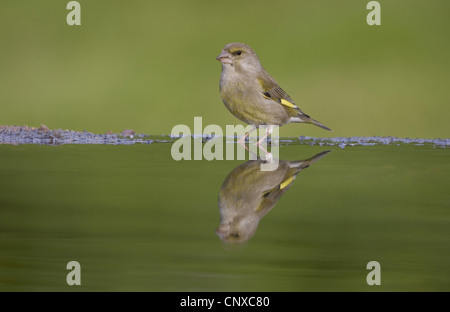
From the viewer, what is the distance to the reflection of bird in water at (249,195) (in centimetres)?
239

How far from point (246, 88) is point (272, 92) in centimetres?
38

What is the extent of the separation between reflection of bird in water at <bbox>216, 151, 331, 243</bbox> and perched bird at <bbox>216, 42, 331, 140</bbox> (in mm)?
1805

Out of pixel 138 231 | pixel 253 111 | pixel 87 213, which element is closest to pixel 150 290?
pixel 138 231

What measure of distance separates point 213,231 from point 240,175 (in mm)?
1210

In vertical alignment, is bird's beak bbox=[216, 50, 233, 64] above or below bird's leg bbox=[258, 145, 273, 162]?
above

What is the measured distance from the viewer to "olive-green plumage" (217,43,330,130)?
5.85m

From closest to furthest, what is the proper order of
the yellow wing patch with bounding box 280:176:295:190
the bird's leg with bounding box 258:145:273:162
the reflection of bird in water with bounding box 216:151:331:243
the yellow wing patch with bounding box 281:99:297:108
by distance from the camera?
1. the reflection of bird in water with bounding box 216:151:331:243
2. the yellow wing patch with bounding box 280:176:295:190
3. the bird's leg with bounding box 258:145:273:162
4. the yellow wing patch with bounding box 281:99:297:108

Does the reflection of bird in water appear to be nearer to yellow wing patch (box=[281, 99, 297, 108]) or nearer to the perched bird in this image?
the perched bird

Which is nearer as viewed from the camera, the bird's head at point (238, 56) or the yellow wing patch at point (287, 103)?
the bird's head at point (238, 56)

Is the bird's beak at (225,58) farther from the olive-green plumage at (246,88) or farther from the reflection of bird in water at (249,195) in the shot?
the reflection of bird in water at (249,195)

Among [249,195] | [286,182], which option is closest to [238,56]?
[286,182]

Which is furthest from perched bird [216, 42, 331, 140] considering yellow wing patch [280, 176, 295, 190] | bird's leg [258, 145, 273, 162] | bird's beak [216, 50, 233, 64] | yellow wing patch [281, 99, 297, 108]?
yellow wing patch [280, 176, 295, 190]

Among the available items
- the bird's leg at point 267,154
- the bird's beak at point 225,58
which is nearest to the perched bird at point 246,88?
the bird's beak at point 225,58

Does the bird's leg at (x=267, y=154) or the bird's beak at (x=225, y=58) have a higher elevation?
the bird's beak at (x=225, y=58)
